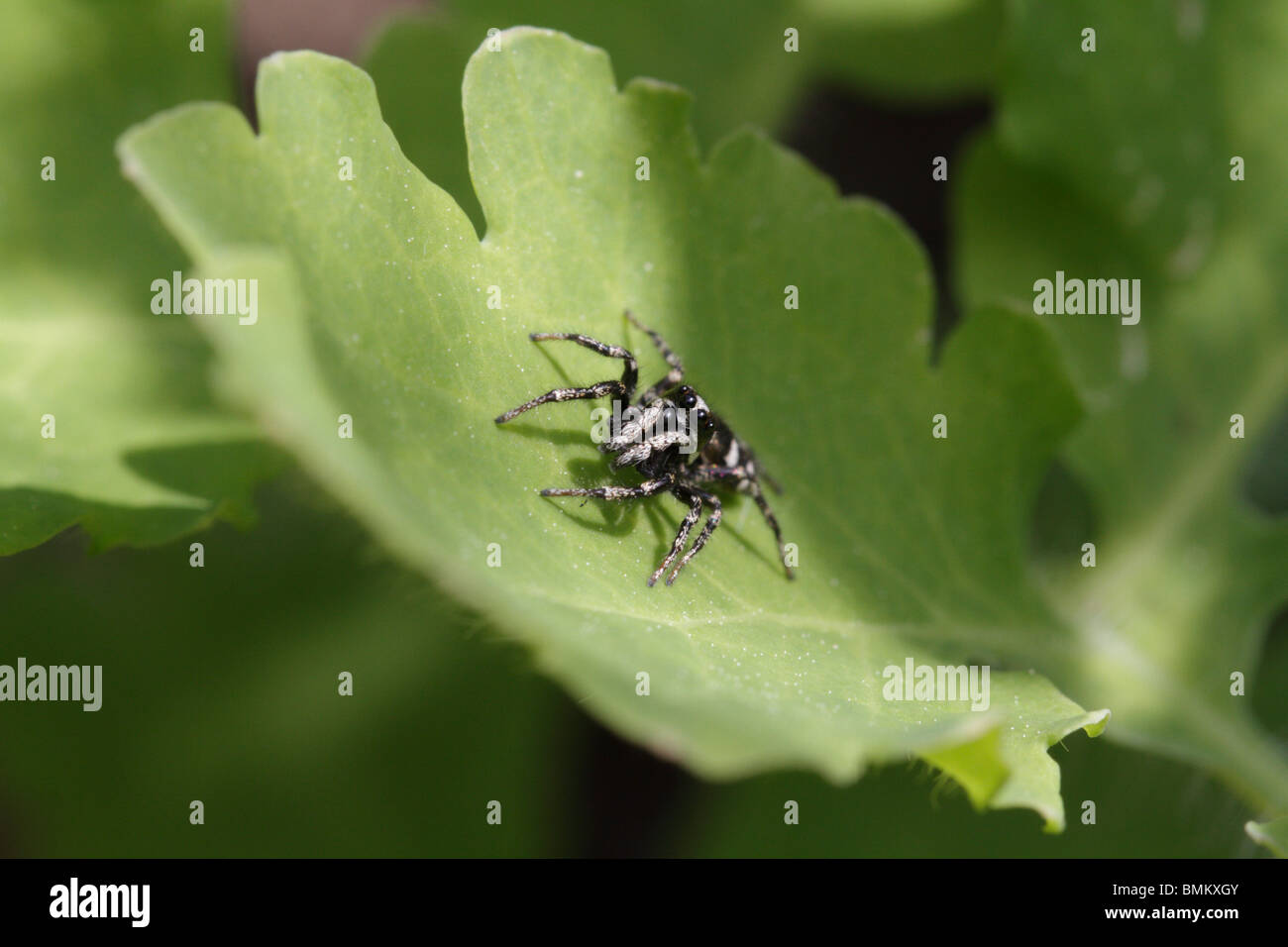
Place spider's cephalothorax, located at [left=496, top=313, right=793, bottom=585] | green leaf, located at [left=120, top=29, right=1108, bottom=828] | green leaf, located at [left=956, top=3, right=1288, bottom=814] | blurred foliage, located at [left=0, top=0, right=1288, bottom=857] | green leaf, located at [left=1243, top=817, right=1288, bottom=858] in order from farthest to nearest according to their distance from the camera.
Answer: green leaf, located at [left=956, top=3, right=1288, bottom=814]
blurred foliage, located at [left=0, top=0, right=1288, bottom=857]
spider's cephalothorax, located at [left=496, top=313, right=793, bottom=585]
green leaf, located at [left=1243, top=817, right=1288, bottom=858]
green leaf, located at [left=120, top=29, right=1108, bottom=828]

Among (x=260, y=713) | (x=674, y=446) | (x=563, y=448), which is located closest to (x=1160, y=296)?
(x=674, y=446)

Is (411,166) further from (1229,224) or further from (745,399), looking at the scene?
(1229,224)

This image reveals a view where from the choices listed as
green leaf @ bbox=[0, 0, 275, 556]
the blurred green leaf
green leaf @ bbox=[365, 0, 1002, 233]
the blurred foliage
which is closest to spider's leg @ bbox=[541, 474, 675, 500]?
Answer: the blurred foliage

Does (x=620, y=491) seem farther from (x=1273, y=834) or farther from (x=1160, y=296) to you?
(x=1160, y=296)

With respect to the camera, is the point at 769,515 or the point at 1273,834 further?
the point at 769,515

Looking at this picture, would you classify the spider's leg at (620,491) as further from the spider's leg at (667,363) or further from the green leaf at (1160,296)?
the green leaf at (1160,296)

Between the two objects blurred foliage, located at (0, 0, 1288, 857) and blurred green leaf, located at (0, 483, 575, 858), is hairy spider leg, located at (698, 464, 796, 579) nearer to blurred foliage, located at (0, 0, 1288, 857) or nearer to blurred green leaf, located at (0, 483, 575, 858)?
blurred foliage, located at (0, 0, 1288, 857)
